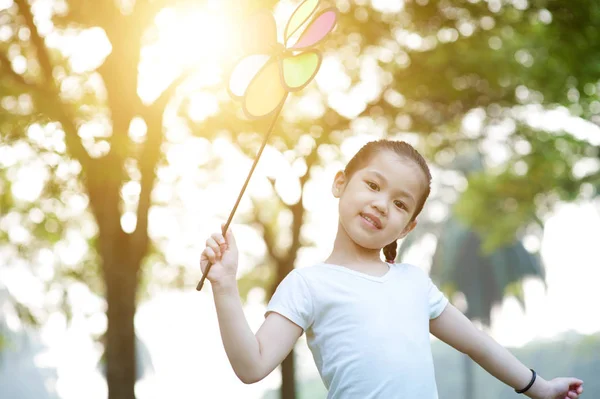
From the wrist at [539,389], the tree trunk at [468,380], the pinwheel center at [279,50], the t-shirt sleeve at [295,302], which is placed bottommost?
the t-shirt sleeve at [295,302]

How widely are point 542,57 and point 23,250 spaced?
6.87 metres

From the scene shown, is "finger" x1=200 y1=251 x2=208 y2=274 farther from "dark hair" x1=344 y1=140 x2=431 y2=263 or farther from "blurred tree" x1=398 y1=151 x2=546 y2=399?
"blurred tree" x1=398 y1=151 x2=546 y2=399

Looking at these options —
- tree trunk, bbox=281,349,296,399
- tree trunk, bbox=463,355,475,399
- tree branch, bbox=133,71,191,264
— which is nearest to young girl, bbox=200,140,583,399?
tree branch, bbox=133,71,191,264

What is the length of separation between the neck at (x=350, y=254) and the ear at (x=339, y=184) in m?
0.11

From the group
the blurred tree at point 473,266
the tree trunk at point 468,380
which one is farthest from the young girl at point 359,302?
the tree trunk at point 468,380

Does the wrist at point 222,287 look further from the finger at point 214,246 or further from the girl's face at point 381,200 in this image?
the girl's face at point 381,200

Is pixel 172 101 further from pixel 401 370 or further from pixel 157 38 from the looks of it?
pixel 401 370

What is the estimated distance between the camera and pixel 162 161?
296 inches

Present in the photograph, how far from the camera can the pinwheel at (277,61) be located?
85.9 inches

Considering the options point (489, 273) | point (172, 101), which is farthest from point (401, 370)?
point (489, 273)

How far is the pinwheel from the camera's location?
2182 mm

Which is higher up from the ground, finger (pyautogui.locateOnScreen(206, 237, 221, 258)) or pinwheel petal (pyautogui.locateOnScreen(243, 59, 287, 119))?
pinwheel petal (pyautogui.locateOnScreen(243, 59, 287, 119))

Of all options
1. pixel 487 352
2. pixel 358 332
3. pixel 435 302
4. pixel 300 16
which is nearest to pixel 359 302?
pixel 358 332

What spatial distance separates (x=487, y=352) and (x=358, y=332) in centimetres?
55
